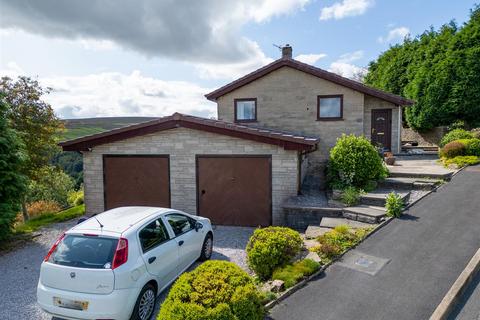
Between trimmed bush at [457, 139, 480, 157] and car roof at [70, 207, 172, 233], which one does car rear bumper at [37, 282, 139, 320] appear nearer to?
car roof at [70, 207, 172, 233]

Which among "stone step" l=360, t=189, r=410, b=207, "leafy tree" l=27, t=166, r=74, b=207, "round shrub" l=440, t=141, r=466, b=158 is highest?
"round shrub" l=440, t=141, r=466, b=158

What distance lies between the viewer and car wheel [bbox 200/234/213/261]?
823 centimetres

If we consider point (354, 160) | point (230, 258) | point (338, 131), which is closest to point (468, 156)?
point (338, 131)

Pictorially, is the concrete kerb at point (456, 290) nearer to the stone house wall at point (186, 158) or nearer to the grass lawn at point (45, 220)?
the stone house wall at point (186, 158)

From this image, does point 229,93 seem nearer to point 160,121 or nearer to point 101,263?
point 160,121

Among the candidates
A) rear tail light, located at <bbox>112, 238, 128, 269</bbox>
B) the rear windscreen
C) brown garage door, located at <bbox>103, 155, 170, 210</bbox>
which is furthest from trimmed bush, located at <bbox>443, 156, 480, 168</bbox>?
the rear windscreen

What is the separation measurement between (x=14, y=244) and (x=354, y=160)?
Result: 11.9m

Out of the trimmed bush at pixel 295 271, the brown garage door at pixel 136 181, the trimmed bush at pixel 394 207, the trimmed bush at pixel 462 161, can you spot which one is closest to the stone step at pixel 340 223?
the trimmed bush at pixel 394 207

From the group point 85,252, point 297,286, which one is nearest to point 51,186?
point 85,252

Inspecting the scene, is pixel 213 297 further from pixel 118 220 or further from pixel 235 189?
pixel 235 189

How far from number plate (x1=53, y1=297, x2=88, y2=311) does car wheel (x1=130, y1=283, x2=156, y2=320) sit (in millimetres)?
784

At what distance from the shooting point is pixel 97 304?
504cm

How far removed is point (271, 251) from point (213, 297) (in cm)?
249

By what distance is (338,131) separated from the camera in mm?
15133
